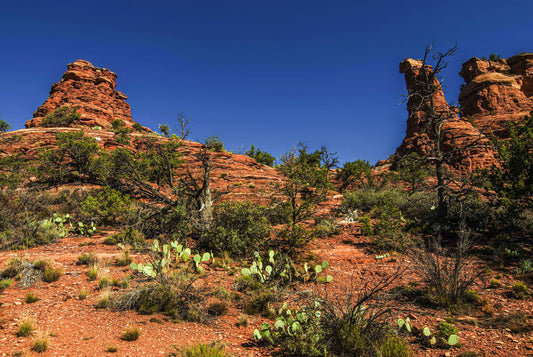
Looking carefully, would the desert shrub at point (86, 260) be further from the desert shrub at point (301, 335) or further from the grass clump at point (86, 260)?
the desert shrub at point (301, 335)

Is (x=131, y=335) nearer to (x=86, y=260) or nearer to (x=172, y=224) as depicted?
(x=86, y=260)

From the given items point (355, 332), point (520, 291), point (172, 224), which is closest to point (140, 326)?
point (355, 332)

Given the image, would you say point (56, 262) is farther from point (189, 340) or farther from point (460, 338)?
point (460, 338)

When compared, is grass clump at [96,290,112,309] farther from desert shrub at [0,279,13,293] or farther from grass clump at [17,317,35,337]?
desert shrub at [0,279,13,293]

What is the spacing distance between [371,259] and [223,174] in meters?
16.2

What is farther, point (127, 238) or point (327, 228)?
point (327, 228)

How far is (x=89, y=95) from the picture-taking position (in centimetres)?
5281

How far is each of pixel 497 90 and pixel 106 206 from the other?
157 feet

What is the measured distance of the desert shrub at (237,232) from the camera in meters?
9.39

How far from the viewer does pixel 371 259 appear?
8.91 m

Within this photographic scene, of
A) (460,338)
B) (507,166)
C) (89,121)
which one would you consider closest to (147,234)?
(460,338)

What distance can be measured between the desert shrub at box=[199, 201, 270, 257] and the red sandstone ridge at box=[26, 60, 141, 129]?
46644 millimetres

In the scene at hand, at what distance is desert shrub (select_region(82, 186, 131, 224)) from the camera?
1213 cm

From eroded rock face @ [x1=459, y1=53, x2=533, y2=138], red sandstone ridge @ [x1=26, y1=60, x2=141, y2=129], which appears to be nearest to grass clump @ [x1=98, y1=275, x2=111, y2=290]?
eroded rock face @ [x1=459, y1=53, x2=533, y2=138]
